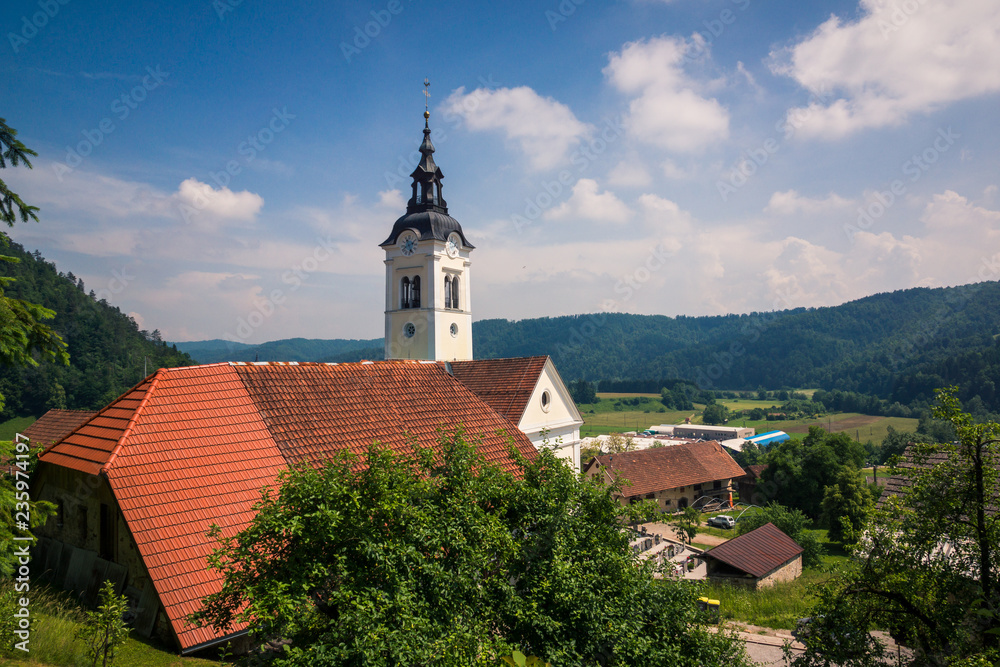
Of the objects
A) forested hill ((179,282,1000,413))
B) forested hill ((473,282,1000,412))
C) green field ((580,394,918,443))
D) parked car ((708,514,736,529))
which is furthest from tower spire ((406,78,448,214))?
forested hill ((473,282,1000,412))

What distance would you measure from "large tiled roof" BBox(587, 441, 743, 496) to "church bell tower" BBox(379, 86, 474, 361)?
18.8 m

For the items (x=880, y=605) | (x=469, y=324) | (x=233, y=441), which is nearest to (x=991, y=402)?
(x=469, y=324)

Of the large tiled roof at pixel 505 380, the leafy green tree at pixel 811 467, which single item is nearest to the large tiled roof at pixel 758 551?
the large tiled roof at pixel 505 380

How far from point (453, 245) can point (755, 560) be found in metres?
20.3

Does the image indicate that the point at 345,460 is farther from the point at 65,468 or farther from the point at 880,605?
the point at 880,605

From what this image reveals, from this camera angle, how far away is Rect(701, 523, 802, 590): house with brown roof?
75.9 ft

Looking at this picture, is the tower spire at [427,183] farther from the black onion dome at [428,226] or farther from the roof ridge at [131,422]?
the roof ridge at [131,422]

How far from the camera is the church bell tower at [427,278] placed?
2875cm

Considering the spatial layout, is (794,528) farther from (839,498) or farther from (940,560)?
(940,560)

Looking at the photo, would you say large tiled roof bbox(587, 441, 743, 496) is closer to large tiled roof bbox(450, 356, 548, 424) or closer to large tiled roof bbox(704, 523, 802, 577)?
large tiled roof bbox(704, 523, 802, 577)

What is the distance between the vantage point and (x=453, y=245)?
2930cm

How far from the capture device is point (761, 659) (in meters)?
15.9

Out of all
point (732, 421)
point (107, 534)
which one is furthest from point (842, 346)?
point (107, 534)

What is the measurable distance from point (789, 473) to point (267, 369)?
3944cm
